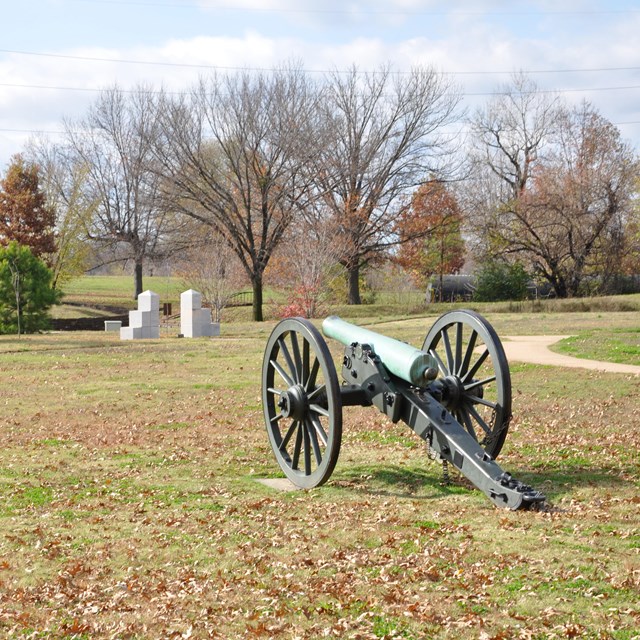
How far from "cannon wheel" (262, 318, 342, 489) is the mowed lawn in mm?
294

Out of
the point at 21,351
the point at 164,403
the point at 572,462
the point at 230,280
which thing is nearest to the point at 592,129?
the point at 230,280

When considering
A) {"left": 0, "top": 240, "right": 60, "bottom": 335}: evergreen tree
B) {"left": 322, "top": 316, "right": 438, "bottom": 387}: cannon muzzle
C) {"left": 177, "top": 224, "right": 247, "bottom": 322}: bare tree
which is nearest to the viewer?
{"left": 322, "top": 316, "right": 438, "bottom": 387}: cannon muzzle

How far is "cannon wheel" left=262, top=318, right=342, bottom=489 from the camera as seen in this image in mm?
7008

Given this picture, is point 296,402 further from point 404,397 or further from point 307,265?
point 307,265

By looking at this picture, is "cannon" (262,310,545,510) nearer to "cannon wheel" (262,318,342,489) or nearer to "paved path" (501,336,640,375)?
"cannon wheel" (262,318,342,489)

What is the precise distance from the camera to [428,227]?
136 ft

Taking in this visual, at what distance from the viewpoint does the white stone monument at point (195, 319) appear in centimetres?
2648

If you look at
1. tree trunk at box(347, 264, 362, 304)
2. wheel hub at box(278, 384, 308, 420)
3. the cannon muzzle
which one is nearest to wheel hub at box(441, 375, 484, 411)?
the cannon muzzle

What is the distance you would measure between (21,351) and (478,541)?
17.4 meters

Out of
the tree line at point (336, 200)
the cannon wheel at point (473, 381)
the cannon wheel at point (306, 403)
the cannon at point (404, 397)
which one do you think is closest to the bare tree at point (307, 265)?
the tree line at point (336, 200)

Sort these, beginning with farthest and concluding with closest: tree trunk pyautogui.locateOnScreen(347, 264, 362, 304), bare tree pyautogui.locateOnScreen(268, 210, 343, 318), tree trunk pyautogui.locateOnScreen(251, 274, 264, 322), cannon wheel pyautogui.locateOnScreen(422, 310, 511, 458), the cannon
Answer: tree trunk pyautogui.locateOnScreen(347, 264, 362, 304) < tree trunk pyautogui.locateOnScreen(251, 274, 264, 322) < bare tree pyautogui.locateOnScreen(268, 210, 343, 318) < cannon wheel pyautogui.locateOnScreen(422, 310, 511, 458) < the cannon

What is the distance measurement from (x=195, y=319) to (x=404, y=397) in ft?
64.8

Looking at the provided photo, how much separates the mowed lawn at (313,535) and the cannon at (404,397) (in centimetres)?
28

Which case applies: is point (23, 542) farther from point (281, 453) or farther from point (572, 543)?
point (572, 543)
